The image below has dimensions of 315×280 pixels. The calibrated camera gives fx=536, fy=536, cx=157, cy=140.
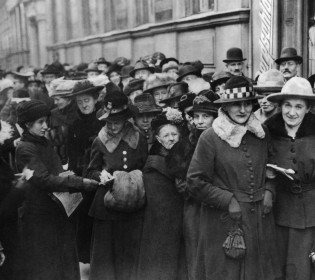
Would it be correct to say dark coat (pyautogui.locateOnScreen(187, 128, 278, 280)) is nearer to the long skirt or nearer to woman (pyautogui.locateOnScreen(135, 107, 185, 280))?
the long skirt

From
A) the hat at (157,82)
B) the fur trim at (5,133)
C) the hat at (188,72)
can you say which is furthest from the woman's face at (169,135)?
the hat at (188,72)

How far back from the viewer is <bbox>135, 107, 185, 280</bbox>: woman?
4371 mm

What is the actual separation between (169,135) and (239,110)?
0.71 meters

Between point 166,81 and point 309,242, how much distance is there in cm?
307

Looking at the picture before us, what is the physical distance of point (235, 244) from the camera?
3.84 metres

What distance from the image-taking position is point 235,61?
7203mm

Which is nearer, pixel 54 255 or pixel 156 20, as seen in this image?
pixel 54 255

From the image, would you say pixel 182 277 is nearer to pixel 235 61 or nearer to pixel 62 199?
pixel 62 199

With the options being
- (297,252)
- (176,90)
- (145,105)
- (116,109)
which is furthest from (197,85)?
(297,252)

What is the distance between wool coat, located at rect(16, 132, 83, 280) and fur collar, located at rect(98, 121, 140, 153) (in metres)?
0.40

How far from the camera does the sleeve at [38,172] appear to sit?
424 cm

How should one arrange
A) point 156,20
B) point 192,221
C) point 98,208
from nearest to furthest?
point 192,221, point 98,208, point 156,20

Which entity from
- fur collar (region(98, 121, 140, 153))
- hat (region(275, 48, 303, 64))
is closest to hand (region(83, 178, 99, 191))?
fur collar (region(98, 121, 140, 153))

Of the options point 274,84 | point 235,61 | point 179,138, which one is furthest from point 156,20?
point 179,138
